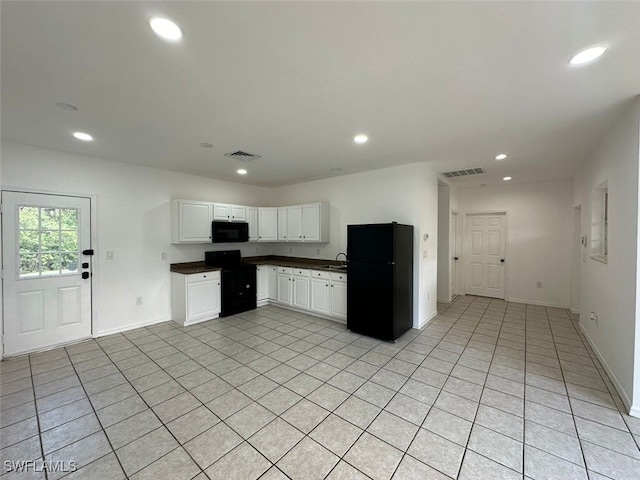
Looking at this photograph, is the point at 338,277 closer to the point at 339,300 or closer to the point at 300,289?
the point at 339,300

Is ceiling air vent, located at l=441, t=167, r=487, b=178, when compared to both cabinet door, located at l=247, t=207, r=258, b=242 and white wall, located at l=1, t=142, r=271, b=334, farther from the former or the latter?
white wall, located at l=1, t=142, r=271, b=334

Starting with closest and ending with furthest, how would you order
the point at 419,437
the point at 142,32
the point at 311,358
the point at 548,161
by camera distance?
the point at 142,32 < the point at 419,437 < the point at 311,358 < the point at 548,161

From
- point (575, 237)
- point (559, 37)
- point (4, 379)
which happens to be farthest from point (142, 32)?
point (575, 237)

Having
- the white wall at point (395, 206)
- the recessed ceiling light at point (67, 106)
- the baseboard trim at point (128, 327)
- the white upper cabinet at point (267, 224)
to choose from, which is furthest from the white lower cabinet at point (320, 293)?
the recessed ceiling light at point (67, 106)

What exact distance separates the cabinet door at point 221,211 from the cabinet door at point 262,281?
1.17m

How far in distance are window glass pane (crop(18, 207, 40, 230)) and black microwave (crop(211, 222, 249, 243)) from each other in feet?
7.23

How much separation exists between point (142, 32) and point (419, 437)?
3129 millimetres

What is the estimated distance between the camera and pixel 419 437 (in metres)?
1.90

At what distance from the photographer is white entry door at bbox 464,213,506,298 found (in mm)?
5844

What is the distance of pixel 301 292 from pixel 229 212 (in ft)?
6.88

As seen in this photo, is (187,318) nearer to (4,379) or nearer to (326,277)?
(4,379)

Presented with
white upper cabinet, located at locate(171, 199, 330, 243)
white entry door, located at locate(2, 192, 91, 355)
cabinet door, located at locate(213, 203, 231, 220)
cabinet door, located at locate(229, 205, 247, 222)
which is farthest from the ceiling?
cabinet door, located at locate(229, 205, 247, 222)

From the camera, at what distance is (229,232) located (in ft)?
16.4

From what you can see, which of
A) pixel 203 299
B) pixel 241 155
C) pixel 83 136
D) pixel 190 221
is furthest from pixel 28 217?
pixel 241 155
